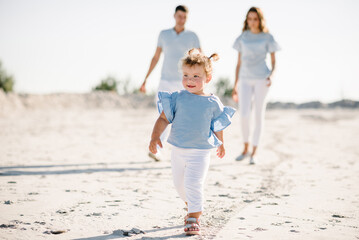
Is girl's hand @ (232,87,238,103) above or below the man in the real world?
below

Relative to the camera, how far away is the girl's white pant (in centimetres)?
262

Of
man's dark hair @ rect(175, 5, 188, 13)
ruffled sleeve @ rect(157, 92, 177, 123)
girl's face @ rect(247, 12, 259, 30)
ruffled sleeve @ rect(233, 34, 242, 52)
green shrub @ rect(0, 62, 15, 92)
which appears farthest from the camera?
green shrub @ rect(0, 62, 15, 92)

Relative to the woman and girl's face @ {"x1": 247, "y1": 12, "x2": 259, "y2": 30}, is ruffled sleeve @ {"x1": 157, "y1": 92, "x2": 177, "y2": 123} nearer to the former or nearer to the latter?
the woman

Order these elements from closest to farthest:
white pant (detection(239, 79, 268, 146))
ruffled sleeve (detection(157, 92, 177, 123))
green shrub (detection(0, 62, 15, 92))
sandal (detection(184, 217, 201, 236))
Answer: sandal (detection(184, 217, 201, 236)) → ruffled sleeve (detection(157, 92, 177, 123)) → white pant (detection(239, 79, 268, 146)) → green shrub (detection(0, 62, 15, 92))

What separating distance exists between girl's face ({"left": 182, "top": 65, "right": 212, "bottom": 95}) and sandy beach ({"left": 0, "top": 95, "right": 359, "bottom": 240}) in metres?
1.03

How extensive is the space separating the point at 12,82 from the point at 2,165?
2283cm

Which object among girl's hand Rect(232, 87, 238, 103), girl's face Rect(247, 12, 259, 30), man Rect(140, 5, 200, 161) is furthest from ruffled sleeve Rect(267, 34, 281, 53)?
man Rect(140, 5, 200, 161)

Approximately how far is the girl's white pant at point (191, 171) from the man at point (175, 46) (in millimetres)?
2626

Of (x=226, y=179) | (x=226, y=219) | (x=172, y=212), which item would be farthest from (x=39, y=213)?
(x=226, y=179)

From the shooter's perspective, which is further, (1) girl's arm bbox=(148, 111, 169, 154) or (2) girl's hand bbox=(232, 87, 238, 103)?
(2) girl's hand bbox=(232, 87, 238, 103)

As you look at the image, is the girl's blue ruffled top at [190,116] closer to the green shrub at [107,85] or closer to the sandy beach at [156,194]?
the sandy beach at [156,194]

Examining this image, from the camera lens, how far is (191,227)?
257cm

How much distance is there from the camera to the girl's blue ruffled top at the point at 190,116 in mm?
2645

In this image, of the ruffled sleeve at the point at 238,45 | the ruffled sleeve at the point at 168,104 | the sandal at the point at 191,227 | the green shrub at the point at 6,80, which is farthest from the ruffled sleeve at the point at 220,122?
the green shrub at the point at 6,80
